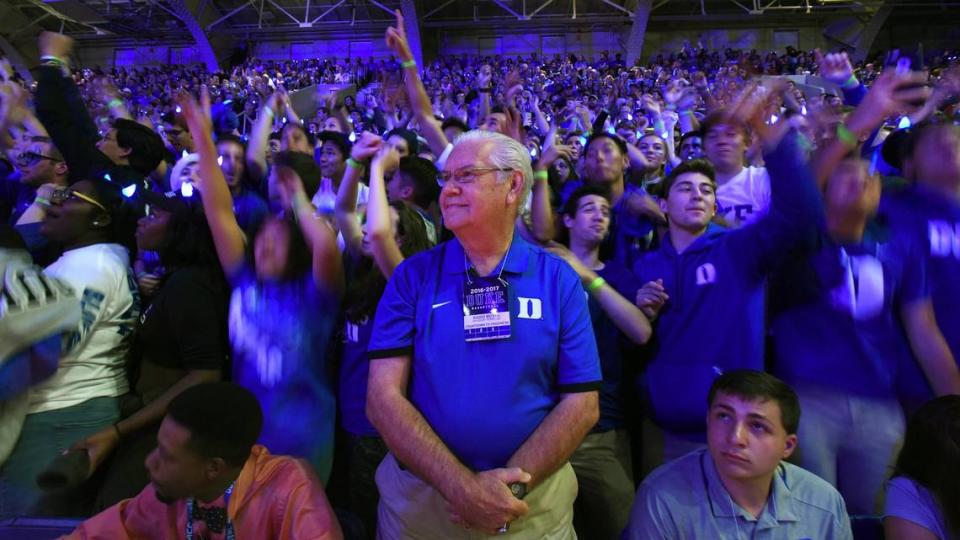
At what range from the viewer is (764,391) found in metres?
1.61

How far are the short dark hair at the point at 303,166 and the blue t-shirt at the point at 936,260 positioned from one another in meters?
2.24

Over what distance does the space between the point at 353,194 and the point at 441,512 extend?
142cm

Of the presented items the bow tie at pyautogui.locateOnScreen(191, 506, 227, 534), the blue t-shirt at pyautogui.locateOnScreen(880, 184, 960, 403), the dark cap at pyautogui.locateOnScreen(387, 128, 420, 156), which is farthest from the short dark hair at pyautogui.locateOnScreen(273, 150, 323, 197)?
the blue t-shirt at pyautogui.locateOnScreen(880, 184, 960, 403)

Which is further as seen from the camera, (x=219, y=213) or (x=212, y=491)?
(x=219, y=213)

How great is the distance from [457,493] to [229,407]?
2.17 feet

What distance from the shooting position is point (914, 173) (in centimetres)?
222

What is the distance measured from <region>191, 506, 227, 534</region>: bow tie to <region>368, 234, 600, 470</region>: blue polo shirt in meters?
0.55

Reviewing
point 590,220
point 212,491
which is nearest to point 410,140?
point 590,220

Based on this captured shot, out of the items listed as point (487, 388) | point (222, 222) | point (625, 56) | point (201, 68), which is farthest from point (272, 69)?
point (487, 388)

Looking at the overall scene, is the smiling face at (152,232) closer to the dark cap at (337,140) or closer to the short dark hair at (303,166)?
the short dark hair at (303,166)

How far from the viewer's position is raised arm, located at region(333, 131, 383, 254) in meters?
2.37

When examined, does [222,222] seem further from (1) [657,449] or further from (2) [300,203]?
(1) [657,449]

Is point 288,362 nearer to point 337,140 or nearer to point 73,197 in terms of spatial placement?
point 73,197

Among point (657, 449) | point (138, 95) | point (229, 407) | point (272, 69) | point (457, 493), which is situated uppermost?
point (272, 69)
